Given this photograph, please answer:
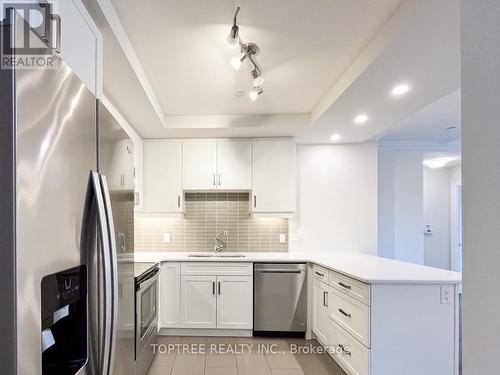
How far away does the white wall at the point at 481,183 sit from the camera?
647mm

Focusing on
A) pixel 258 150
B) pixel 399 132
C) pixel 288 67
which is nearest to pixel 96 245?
pixel 288 67

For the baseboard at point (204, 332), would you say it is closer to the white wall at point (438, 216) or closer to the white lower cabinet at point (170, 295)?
the white lower cabinet at point (170, 295)

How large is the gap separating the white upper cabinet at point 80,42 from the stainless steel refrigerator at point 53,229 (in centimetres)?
30

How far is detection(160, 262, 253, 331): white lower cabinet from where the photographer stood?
3.54m

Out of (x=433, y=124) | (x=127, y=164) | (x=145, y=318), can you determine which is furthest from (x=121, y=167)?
(x=433, y=124)

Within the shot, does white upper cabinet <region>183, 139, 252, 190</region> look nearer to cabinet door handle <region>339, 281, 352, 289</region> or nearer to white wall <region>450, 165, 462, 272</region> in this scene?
cabinet door handle <region>339, 281, 352, 289</region>

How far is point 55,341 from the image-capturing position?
86cm

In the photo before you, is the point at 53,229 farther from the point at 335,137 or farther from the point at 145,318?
the point at 335,137

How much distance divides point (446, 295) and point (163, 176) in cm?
323

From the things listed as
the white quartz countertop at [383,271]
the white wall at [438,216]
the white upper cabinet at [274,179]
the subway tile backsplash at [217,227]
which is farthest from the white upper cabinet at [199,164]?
the white wall at [438,216]

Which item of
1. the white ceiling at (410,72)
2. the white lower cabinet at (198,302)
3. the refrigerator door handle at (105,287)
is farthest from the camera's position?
the white lower cabinet at (198,302)

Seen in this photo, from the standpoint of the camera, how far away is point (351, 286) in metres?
2.50

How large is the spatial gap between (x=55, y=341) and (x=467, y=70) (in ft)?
4.24
